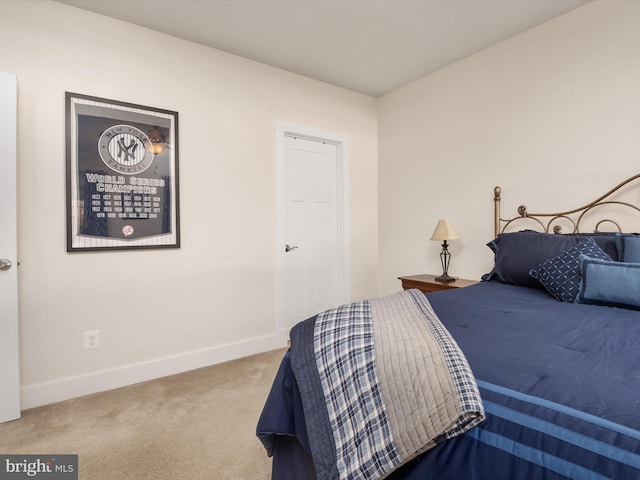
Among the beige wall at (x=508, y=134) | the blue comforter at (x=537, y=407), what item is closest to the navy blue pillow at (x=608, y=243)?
the beige wall at (x=508, y=134)

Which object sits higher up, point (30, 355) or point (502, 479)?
point (502, 479)

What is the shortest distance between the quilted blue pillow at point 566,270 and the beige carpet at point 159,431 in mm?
1736

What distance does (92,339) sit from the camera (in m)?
2.36

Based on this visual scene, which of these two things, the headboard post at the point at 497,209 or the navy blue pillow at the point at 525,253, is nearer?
the navy blue pillow at the point at 525,253

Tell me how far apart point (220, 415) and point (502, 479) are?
5.51ft

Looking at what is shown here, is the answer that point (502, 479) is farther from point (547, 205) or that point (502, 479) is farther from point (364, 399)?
point (547, 205)

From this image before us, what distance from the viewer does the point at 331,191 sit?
3.66 meters

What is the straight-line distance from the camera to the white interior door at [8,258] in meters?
1.98

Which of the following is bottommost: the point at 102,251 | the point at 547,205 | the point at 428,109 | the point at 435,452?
the point at 435,452

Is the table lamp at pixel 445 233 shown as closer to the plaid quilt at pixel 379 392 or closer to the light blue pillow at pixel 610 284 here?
the light blue pillow at pixel 610 284

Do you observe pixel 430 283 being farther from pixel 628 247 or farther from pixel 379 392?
pixel 379 392

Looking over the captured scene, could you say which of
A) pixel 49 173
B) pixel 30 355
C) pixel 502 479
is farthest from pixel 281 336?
pixel 502 479

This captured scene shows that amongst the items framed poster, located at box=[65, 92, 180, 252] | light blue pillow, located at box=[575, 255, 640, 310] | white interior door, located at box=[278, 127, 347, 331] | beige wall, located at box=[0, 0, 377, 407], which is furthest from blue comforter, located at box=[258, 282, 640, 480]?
white interior door, located at box=[278, 127, 347, 331]

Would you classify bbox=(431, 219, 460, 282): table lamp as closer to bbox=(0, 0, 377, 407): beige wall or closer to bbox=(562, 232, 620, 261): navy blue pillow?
bbox=(562, 232, 620, 261): navy blue pillow
